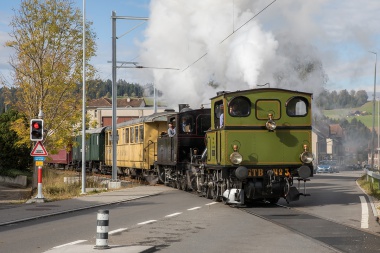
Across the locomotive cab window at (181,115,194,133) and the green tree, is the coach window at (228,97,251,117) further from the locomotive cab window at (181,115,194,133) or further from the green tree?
the green tree

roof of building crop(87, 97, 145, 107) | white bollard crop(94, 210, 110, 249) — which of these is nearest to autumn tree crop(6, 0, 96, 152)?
white bollard crop(94, 210, 110, 249)

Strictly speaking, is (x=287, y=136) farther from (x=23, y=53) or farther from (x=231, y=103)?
(x=23, y=53)

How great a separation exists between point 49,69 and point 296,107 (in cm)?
1409

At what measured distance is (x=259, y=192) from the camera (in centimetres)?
1866

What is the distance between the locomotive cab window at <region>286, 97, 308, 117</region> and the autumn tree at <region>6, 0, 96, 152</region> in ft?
44.9

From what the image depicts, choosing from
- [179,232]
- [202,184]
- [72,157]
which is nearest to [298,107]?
[202,184]

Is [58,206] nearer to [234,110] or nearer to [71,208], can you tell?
[71,208]

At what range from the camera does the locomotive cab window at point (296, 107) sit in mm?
19234

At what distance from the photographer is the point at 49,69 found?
2967 cm

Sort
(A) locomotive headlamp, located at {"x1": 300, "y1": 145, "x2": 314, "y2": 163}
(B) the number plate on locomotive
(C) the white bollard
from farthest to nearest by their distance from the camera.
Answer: (A) locomotive headlamp, located at {"x1": 300, "y1": 145, "x2": 314, "y2": 163}, (B) the number plate on locomotive, (C) the white bollard

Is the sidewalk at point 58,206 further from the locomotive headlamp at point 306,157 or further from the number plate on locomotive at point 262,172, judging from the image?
the locomotive headlamp at point 306,157

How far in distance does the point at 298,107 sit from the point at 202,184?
185 inches

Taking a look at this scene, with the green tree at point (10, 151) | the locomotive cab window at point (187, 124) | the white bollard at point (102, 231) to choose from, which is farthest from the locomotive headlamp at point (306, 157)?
the green tree at point (10, 151)

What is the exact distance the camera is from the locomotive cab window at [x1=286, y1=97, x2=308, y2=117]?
19234 mm
